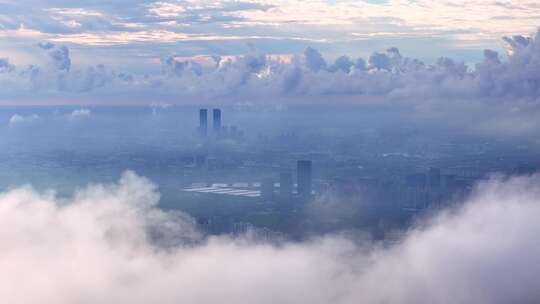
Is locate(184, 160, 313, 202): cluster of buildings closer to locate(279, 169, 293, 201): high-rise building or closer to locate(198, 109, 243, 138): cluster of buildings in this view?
locate(279, 169, 293, 201): high-rise building

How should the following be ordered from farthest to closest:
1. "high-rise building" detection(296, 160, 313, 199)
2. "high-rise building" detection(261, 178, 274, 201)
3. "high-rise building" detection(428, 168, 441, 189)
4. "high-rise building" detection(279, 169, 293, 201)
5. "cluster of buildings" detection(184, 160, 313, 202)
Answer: "high-rise building" detection(296, 160, 313, 199) < "high-rise building" detection(279, 169, 293, 201) < "cluster of buildings" detection(184, 160, 313, 202) < "high-rise building" detection(261, 178, 274, 201) < "high-rise building" detection(428, 168, 441, 189)

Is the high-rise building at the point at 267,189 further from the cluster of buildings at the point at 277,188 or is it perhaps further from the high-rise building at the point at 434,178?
the high-rise building at the point at 434,178

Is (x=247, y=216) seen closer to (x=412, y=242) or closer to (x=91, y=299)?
(x=412, y=242)

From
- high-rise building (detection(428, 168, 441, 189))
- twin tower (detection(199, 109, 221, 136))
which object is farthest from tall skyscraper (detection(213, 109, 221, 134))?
high-rise building (detection(428, 168, 441, 189))

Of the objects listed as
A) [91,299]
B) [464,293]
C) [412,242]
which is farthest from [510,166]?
[91,299]

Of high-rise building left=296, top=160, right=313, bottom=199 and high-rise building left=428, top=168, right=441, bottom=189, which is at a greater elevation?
high-rise building left=428, top=168, right=441, bottom=189

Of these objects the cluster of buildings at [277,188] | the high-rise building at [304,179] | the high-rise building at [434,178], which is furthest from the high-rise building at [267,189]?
the high-rise building at [434,178]
